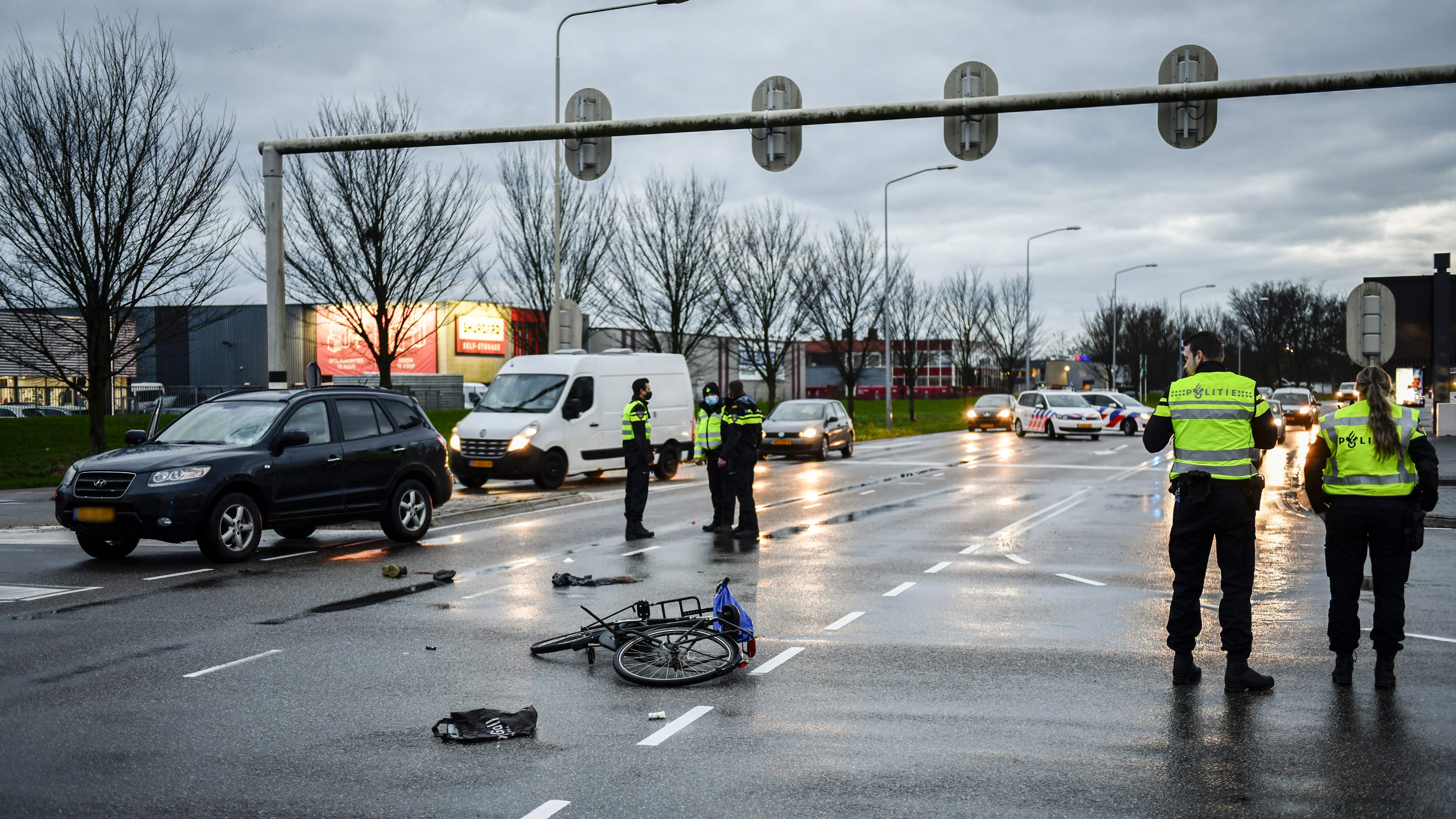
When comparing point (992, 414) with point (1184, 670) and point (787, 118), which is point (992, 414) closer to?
point (787, 118)

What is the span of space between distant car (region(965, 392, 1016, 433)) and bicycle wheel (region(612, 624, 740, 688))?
41.3m

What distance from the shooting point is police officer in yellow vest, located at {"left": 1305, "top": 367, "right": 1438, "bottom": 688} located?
657 centimetres

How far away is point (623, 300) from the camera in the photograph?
135 ft

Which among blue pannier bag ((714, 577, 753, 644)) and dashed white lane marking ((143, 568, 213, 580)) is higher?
blue pannier bag ((714, 577, 753, 644))

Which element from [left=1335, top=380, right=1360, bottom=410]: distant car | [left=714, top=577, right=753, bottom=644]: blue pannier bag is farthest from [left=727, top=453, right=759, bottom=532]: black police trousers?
[left=714, top=577, right=753, bottom=644]: blue pannier bag

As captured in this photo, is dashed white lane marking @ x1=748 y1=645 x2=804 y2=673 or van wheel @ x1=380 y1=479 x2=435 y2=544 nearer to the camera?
dashed white lane marking @ x1=748 y1=645 x2=804 y2=673

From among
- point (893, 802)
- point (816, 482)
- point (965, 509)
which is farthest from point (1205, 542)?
point (816, 482)

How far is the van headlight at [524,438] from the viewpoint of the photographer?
20328 mm

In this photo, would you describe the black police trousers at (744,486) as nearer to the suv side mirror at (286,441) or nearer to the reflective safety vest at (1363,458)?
the suv side mirror at (286,441)

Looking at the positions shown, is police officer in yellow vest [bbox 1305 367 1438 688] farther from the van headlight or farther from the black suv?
the van headlight

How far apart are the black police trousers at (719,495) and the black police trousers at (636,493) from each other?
86 cm

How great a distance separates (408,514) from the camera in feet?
44.6

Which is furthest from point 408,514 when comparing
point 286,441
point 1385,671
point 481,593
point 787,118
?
point 1385,671

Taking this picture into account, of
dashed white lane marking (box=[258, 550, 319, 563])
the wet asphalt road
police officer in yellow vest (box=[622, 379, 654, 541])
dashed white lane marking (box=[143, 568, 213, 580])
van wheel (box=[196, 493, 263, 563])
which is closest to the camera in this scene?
the wet asphalt road
